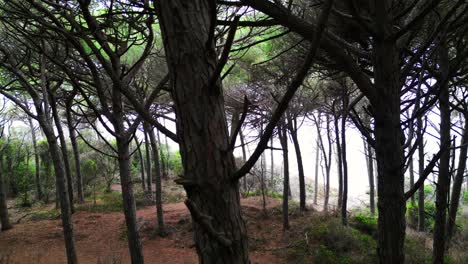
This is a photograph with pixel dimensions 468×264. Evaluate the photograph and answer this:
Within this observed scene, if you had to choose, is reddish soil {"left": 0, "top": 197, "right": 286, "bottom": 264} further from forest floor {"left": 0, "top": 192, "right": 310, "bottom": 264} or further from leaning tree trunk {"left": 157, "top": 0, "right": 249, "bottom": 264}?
leaning tree trunk {"left": 157, "top": 0, "right": 249, "bottom": 264}

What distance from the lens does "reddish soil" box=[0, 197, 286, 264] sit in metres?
6.79

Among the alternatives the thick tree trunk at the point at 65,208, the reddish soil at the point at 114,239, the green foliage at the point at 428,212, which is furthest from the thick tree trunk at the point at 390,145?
the green foliage at the point at 428,212

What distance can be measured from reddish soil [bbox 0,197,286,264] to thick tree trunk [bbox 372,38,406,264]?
4.64 metres

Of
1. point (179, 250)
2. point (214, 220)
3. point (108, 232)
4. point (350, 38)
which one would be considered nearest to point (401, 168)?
point (214, 220)

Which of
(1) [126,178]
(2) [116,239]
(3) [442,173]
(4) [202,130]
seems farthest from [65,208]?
(3) [442,173]

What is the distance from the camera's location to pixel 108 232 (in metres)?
8.80

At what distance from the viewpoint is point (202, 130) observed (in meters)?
0.87

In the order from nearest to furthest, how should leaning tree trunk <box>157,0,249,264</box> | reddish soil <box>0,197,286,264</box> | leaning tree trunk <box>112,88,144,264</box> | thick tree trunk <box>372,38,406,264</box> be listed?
leaning tree trunk <box>157,0,249,264</box> < thick tree trunk <box>372,38,406,264</box> < leaning tree trunk <box>112,88,144,264</box> < reddish soil <box>0,197,286,264</box>

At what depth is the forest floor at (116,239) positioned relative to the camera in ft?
22.4

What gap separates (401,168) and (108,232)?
8966 mm

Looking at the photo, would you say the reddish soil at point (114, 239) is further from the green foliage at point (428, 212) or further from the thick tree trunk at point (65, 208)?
the green foliage at point (428, 212)

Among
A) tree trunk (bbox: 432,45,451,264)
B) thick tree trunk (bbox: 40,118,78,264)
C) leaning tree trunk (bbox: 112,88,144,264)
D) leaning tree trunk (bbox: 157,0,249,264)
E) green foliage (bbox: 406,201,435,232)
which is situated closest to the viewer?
leaning tree trunk (bbox: 157,0,249,264)

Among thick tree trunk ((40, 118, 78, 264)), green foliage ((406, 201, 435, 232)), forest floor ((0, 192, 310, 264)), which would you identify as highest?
thick tree trunk ((40, 118, 78, 264))

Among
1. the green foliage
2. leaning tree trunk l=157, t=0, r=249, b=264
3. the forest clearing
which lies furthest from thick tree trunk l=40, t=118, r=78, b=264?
the green foliage
